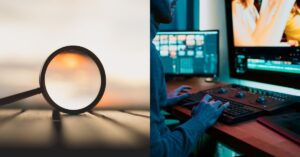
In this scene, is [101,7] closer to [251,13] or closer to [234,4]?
[251,13]

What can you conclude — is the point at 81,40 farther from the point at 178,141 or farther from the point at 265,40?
the point at 265,40

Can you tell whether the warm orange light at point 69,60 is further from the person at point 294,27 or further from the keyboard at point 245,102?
the person at point 294,27

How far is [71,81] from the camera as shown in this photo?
0.34 metres

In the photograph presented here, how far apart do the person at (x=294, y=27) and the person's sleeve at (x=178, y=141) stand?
0.55 metres

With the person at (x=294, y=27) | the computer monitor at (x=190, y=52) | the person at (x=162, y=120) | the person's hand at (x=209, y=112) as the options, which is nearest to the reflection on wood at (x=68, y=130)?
the person at (x=162, y=120)

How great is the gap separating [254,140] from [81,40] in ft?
2.03

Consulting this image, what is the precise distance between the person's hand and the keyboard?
0.02 m

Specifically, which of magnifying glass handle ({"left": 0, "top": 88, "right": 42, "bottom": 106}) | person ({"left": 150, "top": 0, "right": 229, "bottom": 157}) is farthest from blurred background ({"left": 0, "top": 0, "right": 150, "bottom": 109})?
person ({"left": 150, "top": 0, "right": 229, "bottom": 157})

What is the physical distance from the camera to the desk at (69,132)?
0.36m

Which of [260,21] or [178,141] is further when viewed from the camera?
[260,21]

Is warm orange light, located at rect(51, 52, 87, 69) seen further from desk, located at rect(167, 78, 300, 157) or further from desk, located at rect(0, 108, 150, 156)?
desk, located at rect(167, 78, 300, 157)

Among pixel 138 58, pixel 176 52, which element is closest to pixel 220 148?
pixel 176 52

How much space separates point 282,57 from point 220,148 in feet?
2.45

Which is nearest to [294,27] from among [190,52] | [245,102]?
[245,102]
